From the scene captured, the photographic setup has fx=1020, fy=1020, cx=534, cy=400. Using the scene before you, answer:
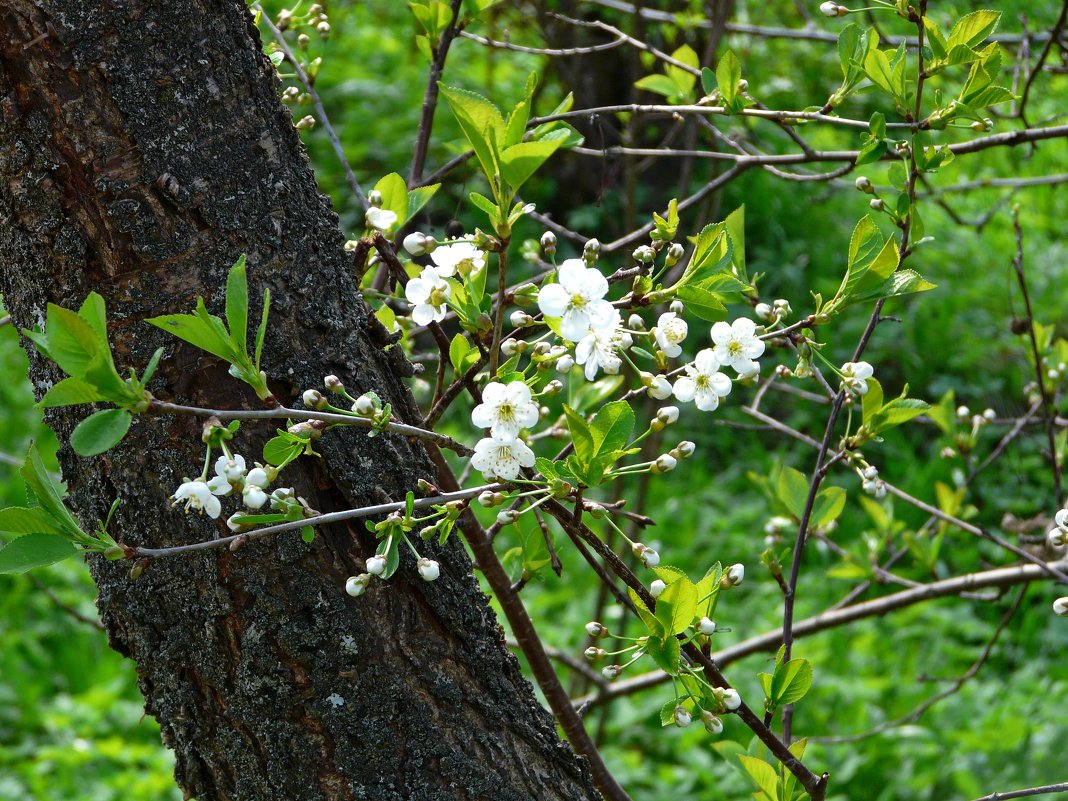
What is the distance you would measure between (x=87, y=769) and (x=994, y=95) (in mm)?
3045

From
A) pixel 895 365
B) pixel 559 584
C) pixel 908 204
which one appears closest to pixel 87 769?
pixel 559 584

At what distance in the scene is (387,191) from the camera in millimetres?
1024

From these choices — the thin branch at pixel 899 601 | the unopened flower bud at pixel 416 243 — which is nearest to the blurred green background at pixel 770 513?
the thin branch at pixel 899 601

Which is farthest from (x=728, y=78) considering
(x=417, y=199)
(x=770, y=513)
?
(x=770, y=513)

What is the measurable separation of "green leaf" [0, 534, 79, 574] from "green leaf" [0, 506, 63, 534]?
2 centimetres

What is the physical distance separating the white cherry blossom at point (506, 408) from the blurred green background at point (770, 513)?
→ 52 cm

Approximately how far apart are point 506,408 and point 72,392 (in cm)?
31

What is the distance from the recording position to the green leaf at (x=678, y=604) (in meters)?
0.86

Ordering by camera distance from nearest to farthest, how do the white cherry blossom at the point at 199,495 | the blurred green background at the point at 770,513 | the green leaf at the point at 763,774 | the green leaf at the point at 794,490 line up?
the white cherry blossom at the point at 199,495
the green leaf at the point at 763,774
the green leaf at the point at 794,490
the blurred green background at the point at 770,513

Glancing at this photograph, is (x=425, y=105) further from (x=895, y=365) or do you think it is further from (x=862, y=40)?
(x=895, y=365)

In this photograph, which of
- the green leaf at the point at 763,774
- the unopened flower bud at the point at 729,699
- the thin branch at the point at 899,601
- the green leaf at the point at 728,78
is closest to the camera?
the unopened flower bud at the point at 729,699

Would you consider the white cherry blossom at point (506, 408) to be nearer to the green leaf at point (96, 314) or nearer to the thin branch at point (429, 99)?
the green leaf at point (96, 314)

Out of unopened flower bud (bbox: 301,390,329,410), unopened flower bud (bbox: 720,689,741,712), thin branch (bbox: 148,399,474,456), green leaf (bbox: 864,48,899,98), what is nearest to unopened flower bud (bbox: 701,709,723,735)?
unopened flower bud (bbox: 720,689,741,712)

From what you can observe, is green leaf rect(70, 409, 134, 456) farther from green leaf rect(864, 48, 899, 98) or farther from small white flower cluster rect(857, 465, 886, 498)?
green leaf rect(864, 48, 899, 98)
